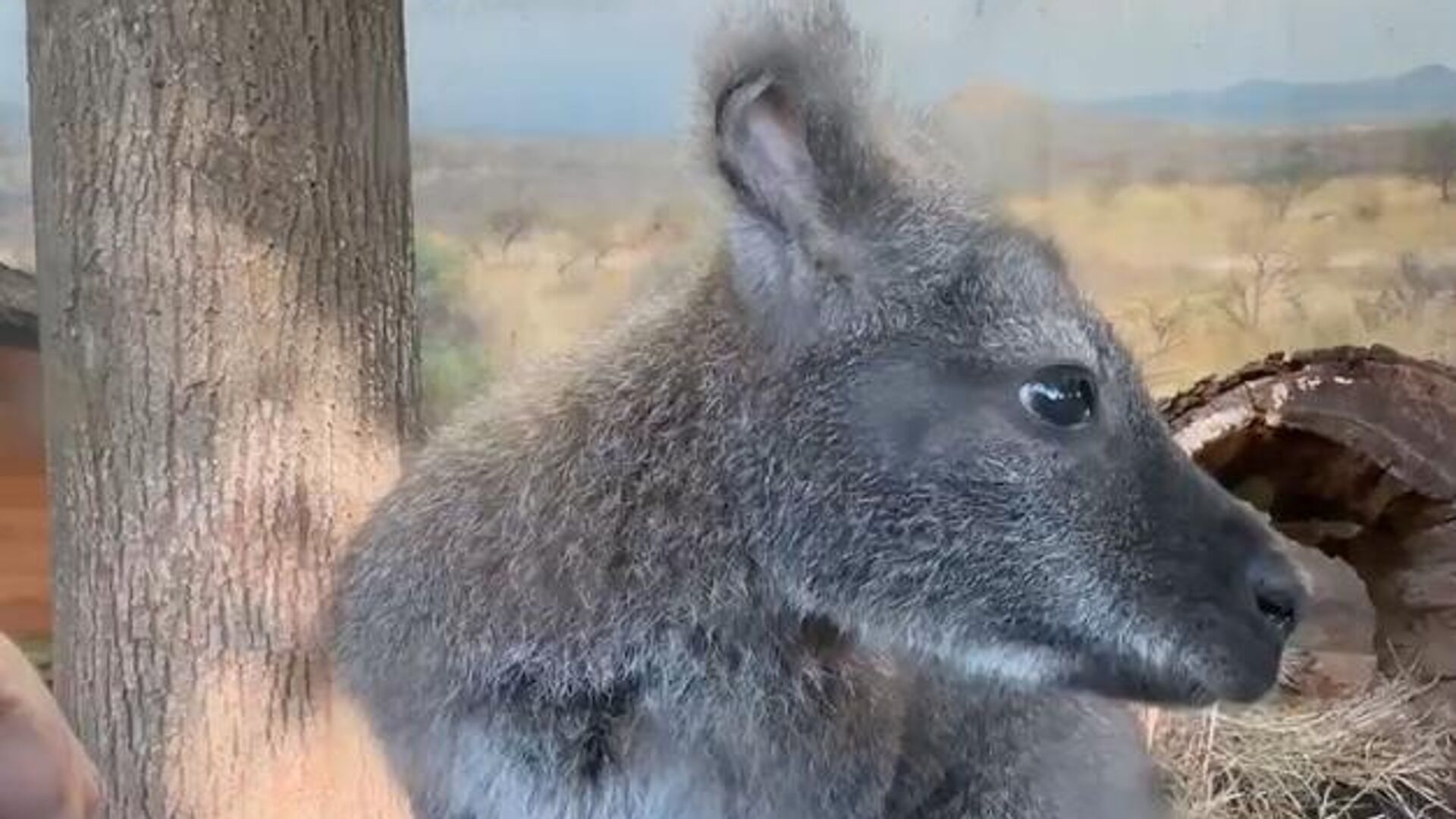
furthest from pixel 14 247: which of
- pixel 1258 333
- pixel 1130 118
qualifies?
pixel 1258 333

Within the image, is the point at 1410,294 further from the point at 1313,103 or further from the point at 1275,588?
the point at 1275,588

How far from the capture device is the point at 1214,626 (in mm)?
1438

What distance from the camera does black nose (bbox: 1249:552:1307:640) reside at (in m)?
1.45

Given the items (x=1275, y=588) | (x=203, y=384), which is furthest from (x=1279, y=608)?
(x=203, y=384)

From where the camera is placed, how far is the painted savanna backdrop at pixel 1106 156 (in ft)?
10.2

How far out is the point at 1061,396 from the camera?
1.49 meters

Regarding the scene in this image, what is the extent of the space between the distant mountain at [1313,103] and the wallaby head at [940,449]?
2023 millimetres

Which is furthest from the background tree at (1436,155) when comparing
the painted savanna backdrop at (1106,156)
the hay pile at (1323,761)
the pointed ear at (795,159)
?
→ the pointed ear at (795,159)

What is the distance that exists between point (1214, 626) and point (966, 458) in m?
0.20

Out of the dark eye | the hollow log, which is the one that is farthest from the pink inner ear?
the hollow log

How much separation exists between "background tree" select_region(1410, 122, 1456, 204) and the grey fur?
7.41ft

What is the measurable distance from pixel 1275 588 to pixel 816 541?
0.32 m

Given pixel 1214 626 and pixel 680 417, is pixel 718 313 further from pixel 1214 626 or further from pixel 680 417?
pixel 1214 626

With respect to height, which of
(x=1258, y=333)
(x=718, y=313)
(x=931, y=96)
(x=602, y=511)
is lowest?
(x=1258, y=333)
